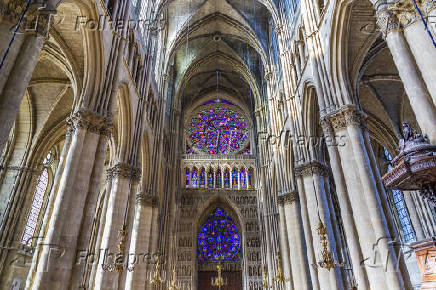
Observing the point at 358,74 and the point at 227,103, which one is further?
the point at 227,103

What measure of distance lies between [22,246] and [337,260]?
51.6 feet

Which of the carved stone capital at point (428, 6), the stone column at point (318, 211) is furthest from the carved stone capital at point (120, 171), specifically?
the carved stone capital at point (428, 6)

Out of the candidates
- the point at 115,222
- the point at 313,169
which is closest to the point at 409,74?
the point at 313,169

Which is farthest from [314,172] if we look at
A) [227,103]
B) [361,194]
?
[227,103]

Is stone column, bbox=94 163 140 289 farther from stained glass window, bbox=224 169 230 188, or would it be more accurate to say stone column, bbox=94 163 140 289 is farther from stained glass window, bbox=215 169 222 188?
stained glass window, bbox=224 169 230 188

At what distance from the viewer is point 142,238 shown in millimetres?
16203

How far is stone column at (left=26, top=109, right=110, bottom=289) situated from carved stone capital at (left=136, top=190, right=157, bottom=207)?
7221mm

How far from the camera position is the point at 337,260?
11.9 meters

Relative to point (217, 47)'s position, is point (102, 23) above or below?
below

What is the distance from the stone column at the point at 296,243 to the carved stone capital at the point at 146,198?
712 cm

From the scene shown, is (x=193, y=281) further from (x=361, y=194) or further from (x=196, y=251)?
(x=361, y=194)

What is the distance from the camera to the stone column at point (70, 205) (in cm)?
797

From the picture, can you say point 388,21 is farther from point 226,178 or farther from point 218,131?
point 218,131

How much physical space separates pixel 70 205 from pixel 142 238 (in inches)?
316
